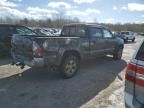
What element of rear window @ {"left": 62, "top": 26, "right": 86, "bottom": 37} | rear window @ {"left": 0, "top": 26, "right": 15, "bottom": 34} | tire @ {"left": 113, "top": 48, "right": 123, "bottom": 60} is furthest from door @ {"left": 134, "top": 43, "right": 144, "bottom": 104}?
rear window @ {"left": 0, "top": 26, "right": 15, "bottom": 34}

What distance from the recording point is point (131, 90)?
2.72 meters

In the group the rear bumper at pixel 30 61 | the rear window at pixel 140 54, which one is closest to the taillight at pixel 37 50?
the rear bumper at pixel 30 61

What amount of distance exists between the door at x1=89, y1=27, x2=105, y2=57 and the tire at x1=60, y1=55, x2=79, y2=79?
1.04 m

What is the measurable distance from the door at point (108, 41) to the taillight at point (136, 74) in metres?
5.71

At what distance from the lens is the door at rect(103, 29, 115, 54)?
8.48 meters

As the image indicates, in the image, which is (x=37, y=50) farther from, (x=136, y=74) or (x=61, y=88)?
(x=136, y=74)

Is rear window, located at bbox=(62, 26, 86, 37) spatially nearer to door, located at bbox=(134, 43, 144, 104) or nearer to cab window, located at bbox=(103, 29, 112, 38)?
cab window, located at bbox=(103, 29, 112, 38)

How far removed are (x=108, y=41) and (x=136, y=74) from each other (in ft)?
19.8

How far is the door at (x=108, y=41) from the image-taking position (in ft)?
27.8

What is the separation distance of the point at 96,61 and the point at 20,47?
4.15 metres

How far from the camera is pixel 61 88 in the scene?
5.65 metres

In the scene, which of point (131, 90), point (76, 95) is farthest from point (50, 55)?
point (131, 90)

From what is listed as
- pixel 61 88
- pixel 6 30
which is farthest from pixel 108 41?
pixel 6 30

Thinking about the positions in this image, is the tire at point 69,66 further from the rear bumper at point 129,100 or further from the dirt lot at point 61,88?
the rear bumper at point 129,100
